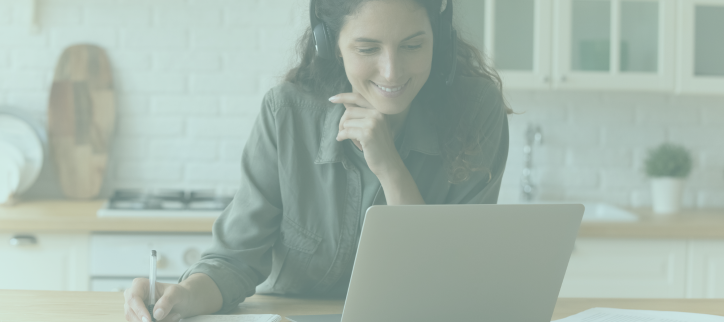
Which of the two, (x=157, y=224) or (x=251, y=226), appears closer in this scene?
(x=251, y=226)

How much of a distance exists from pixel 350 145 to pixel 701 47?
71.0 inches

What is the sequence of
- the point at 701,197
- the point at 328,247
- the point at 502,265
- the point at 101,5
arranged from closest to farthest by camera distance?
the point at 502,265 < the point at 328,247 < the point at 101,5 < the point at 701,197

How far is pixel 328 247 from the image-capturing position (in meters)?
1.20

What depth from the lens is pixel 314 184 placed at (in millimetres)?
1219

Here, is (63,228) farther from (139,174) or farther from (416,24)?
(416,24)

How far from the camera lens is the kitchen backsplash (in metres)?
2.47

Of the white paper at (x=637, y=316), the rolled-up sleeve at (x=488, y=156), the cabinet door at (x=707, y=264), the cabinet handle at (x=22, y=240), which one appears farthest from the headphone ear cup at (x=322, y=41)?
the cabinet door at (x=707, y=264)

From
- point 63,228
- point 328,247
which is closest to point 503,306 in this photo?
point 328,247

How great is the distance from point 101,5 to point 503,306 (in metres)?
2.23

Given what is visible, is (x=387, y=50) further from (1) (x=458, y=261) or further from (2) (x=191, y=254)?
(2) (x=191, y=254)

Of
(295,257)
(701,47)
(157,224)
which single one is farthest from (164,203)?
(701,47)

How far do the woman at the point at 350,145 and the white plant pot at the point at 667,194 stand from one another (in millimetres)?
1421

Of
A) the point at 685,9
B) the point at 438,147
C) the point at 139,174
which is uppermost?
the point at 685,9

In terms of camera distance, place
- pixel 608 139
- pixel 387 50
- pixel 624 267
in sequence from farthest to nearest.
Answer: pixel 608 139, pixel 624 267, pixel 387 50
